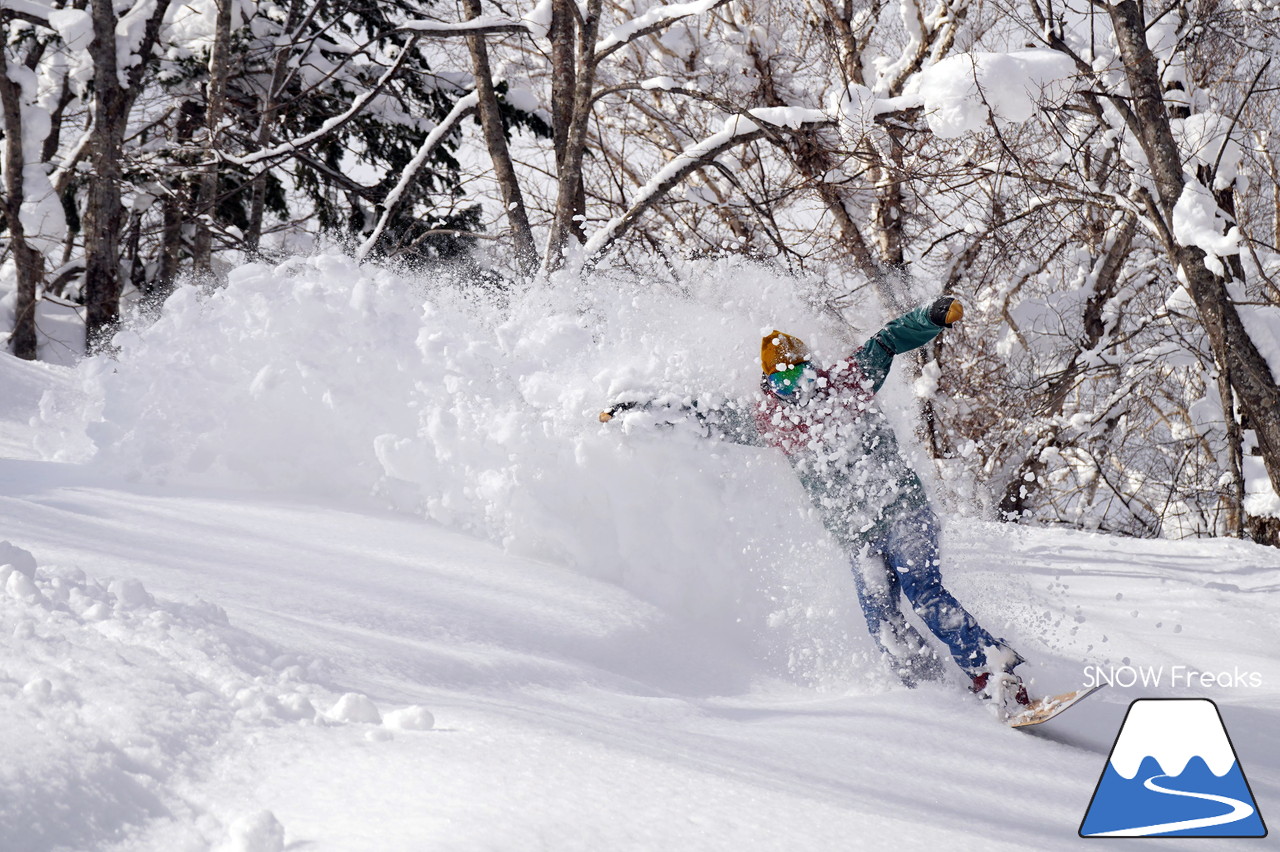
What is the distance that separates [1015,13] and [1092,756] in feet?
18.1

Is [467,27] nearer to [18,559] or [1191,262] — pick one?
[1191,262]

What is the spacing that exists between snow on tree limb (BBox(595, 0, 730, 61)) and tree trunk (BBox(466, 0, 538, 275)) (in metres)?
1.48

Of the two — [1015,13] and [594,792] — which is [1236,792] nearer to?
[594,792]

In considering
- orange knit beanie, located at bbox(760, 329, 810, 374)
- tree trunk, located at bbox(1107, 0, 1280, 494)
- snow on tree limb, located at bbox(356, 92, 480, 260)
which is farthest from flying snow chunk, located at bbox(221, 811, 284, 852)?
snow on tree limb, located at bbox(356, 92, 480, 260)

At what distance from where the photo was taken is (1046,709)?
2.96 m

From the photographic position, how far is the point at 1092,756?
2.78 m

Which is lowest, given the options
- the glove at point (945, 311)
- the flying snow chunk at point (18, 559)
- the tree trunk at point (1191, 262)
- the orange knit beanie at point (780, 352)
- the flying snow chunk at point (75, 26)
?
the flying snow chunk at point (18, 559)

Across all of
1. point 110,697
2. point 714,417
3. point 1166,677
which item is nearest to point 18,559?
point 110,697

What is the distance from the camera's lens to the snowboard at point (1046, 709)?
289 centimetres

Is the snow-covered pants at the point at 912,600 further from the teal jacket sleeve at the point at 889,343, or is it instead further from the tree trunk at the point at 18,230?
the tree trunk at the point at 18,230

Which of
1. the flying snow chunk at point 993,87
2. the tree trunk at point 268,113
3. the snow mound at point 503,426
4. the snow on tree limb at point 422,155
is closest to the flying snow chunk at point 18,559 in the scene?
the snow mound at point 503,426

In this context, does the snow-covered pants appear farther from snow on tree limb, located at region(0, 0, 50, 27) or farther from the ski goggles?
Result: snow on tree limb, located at region(0, 0, 50, 27)

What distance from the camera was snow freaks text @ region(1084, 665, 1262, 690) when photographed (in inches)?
147

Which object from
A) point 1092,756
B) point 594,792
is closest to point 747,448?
point 1092,756
